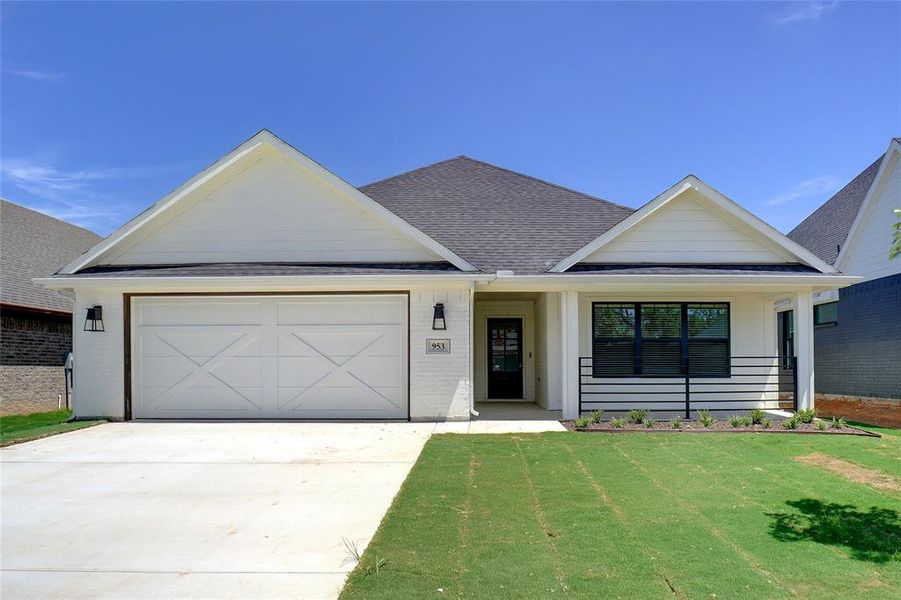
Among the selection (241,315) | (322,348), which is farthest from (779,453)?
(241,315)

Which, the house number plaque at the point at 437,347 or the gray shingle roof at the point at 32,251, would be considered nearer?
the house number plaque at the point at 437,347

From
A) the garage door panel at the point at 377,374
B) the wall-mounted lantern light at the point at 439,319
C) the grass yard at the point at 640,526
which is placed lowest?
the grass yard at the point at 640,526

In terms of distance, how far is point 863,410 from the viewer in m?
13.9

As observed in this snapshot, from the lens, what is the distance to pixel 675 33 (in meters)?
11.8

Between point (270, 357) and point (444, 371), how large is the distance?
11.5 ft

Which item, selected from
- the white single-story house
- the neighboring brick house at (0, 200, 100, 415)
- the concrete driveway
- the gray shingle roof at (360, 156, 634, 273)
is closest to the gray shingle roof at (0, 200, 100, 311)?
the neighboring brick house at (0, 200, 100, 415)

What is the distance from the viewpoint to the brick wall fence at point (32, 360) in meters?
14.0

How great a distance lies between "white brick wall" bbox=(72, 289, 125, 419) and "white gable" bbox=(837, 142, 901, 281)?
1774cm

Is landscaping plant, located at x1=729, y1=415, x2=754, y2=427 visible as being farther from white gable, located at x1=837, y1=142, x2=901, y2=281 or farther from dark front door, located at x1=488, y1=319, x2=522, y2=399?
white gable, located at x1=837, y1=142, x2=901, y2=281

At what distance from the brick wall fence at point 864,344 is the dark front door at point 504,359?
9196 millimetres

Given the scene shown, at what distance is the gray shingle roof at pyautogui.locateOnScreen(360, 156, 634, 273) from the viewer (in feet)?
40.5

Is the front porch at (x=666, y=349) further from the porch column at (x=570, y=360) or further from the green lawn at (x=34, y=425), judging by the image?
the green lawn at (x=34, y=425)

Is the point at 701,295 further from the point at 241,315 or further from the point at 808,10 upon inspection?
the point at 241,315

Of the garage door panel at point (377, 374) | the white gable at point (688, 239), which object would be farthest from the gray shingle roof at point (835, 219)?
the garage door panel at point (377, 374)
